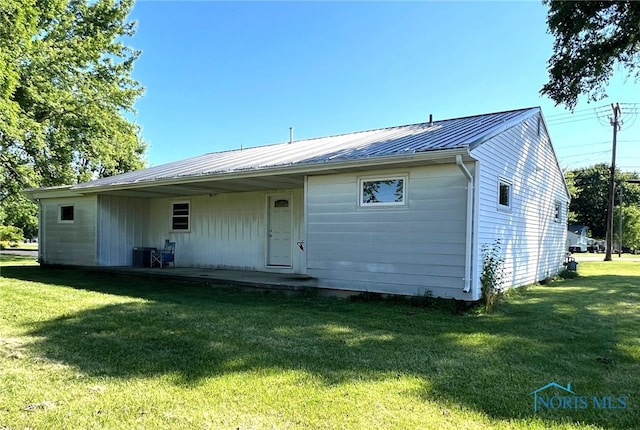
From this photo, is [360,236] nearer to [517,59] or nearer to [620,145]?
[517,59]

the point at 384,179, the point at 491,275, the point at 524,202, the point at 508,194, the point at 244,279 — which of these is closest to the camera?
the point at 491,275

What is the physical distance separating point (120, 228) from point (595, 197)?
5487 centimetres

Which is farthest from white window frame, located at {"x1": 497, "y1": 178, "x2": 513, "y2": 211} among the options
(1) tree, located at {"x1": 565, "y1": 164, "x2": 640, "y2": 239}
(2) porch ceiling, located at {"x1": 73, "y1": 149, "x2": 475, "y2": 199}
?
(1) tree, located at {"x1": 565, "y1": 164, "x2": 640, "y2": 239}

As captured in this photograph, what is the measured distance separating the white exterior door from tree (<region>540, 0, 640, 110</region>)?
799cm

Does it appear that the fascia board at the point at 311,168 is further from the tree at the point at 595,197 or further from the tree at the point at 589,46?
the tree at the point at 595,197

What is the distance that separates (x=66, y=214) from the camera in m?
13.7

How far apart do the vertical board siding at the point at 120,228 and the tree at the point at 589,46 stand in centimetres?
1270

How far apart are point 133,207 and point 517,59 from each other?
13018 mm

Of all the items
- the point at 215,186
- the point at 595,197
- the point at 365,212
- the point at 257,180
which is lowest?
the point at 365,212

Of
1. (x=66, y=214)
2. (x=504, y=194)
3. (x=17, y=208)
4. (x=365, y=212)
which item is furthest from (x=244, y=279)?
(x=17, y=208)

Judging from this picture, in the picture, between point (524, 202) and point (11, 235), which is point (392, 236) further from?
point (11, 235)

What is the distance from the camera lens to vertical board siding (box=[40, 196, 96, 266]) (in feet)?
41.9

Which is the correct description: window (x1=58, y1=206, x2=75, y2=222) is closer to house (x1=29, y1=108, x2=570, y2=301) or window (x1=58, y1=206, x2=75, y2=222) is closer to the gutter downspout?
house (x1=29, y1=108, x2=570, y2=301)

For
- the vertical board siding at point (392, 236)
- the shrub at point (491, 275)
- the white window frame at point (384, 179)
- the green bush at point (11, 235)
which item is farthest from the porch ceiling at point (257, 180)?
the green bush at point (11, 235)
